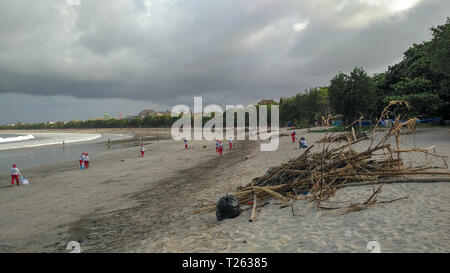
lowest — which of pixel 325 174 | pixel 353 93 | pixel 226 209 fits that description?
pixel 226 209

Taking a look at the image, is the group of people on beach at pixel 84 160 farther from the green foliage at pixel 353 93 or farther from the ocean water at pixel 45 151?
the green foliage at pixel 353 93

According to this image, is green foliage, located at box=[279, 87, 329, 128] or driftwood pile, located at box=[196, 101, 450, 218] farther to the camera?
green foliage, located at box=[279, 87, 329, 128]

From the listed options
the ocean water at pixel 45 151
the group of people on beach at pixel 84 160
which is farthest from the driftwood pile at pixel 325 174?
the ocean water at pixel 45 151

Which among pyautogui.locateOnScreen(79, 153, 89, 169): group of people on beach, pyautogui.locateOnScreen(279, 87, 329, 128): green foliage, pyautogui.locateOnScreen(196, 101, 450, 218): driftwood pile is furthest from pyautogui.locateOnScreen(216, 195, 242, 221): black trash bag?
pyautogui.locateOnScreen(279, 87, 329, 128): green foliage

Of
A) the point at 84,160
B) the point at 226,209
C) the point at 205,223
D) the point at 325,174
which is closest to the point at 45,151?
the point at 84,160

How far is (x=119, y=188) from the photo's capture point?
12.0m

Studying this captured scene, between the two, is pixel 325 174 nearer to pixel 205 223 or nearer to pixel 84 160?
pixel 205 223

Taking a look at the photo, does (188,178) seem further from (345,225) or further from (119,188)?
(345,225)

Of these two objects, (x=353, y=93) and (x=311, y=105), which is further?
(x=311, y=105)

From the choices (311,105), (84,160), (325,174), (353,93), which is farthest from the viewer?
(311,105)

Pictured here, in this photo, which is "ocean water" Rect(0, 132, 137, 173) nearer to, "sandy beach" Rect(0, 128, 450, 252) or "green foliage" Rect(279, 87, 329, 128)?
"sandy beach" Rect(0, 128, 450, 252)

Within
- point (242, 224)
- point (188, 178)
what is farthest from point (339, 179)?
point (188, 178)

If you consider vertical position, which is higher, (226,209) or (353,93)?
(353,93)

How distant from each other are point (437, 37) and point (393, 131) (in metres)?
18.6
